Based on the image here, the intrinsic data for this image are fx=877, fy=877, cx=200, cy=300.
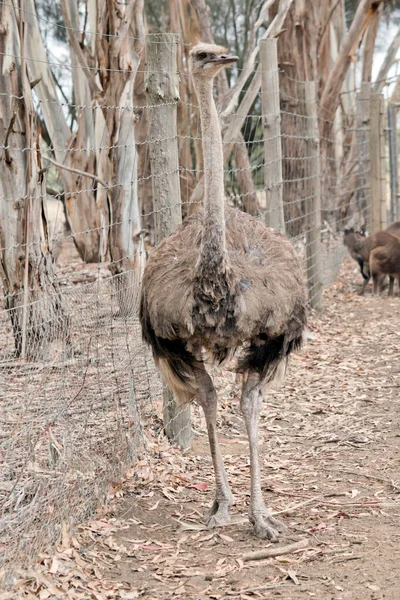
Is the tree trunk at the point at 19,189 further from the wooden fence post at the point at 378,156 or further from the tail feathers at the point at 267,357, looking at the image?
the wooden fence post at the point at 378,156

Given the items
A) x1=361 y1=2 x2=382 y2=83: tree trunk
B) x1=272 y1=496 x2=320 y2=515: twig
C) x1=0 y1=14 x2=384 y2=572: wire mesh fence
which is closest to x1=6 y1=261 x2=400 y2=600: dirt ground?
x1=272 y1=496 x2=320 y2=515: twig

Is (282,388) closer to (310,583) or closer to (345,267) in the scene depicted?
(310,583)

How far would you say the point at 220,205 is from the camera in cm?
432

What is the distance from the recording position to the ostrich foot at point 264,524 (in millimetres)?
4445

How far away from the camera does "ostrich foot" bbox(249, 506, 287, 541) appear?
445 centimetres

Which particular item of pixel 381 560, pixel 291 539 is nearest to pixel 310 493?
pixel 291 539

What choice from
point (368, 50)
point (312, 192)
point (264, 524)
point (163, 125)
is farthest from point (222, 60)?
point (368, 50)

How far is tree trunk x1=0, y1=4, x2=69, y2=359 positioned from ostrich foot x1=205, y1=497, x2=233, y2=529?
1840 millimetres

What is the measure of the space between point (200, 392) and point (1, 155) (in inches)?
104

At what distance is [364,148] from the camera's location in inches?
548

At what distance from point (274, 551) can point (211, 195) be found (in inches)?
69.4

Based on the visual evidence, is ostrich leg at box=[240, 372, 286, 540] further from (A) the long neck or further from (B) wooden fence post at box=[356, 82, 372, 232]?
(B) wooden fence post at box=[356, 82, 372, 232]

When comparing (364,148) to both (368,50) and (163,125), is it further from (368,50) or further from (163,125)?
(163,125)

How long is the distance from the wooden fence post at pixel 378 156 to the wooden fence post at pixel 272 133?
15.4ft
